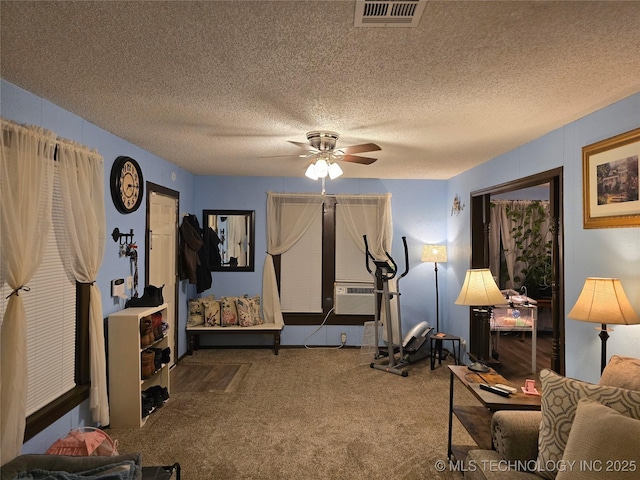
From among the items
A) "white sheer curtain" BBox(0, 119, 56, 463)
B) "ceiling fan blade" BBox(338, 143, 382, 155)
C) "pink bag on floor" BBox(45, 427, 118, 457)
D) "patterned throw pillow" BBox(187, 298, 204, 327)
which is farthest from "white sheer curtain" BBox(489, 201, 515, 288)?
"white sheer curtain" BBox(0, 119, 56, 463)

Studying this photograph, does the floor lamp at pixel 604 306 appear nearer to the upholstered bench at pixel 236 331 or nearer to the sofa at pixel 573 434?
the sofa at pixel 573 434

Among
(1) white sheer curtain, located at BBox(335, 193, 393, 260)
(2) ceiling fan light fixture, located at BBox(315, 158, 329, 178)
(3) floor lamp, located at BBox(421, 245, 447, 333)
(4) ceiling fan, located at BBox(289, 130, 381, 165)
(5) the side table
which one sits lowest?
(5) the side table

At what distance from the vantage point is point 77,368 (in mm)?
2955

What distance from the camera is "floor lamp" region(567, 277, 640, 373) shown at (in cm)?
215

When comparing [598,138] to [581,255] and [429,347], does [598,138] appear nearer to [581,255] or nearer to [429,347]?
[581,255]

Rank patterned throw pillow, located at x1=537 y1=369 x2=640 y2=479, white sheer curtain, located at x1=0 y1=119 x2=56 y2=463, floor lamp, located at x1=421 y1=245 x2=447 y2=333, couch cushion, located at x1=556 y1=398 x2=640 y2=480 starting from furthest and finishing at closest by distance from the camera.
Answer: floor lamp, located at x1=421 y1=245 x2=447 y2=333, white sheer curtain, located at x1=0 y1=119 x2=56 y2=463, patterned throw pillow, located at x1=537 y1=369 x2=640 y2=479, couch cushion, located at x1=556 y1=398 x2=640 y2=480

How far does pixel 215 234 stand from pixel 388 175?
2.65m

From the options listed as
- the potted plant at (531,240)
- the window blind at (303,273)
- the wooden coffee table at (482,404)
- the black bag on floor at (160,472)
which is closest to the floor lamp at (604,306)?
the wooden coffee table at (482,404)

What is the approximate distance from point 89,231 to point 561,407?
3178 mm

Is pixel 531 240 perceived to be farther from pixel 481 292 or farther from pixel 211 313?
pixel 211 313

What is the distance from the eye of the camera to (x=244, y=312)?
538 centimetres

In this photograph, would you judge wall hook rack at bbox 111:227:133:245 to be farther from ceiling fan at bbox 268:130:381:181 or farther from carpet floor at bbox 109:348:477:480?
ceiling fan at bbox 268:130:381:181

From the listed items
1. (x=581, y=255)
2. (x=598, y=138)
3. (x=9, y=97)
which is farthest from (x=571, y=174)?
(x=9, y=97)

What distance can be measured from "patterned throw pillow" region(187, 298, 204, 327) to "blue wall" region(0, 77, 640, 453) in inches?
3.7
